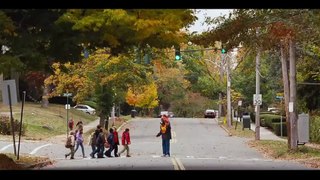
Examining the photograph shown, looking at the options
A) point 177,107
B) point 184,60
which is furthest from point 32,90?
point 177,107

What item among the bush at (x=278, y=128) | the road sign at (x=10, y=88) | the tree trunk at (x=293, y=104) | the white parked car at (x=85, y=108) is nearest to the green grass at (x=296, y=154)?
the tree trunk at (x=293, y=104)

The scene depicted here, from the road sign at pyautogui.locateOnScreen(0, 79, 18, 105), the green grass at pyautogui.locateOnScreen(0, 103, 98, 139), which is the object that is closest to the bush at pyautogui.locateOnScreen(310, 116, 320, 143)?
the green grass at pyautogui.locateOnScreen(0, 103, 98, 139)

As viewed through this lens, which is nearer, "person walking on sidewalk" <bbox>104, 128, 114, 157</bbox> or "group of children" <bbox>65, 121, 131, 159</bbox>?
"group of children" <bbox>65, 121, 131, 159</bbox>

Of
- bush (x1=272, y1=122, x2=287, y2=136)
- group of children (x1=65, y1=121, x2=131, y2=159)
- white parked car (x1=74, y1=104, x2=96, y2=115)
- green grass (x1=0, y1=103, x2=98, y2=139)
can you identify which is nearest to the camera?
group of children (x1=65, y1=121, x2=131, y2=159)

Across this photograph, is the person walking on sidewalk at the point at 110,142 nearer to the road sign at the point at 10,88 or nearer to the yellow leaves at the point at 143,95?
the road sign at the point at 10,88

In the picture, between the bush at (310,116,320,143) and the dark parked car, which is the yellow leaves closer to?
the bush at (310,116,320,143)

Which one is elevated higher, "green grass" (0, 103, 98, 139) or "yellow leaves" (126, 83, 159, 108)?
"yellow leaves" (126, 83, 159, 108)

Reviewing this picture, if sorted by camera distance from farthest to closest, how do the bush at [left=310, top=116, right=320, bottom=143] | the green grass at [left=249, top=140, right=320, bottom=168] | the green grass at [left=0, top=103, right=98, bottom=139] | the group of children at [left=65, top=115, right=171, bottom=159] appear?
the green grass at [left=0, top=103, right=98, bottom=139]
the bush at [left=310, top=116, right=320, bottom=143]
the group of children at [left=65, top=115, right=171, bottom=159]
the green grass at [left=249, top=140, right=320, bottom=168]

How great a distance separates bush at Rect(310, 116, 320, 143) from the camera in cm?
3972

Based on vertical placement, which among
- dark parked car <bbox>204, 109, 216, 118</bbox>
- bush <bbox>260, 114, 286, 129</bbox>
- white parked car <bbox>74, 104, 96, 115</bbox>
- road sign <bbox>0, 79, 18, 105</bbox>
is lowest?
bush <bbox>260, 114, 286, 129</bbox>

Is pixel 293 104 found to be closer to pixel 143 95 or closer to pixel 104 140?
pixel 104 140

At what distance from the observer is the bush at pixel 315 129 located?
39.7 m

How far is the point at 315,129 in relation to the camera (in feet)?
132
